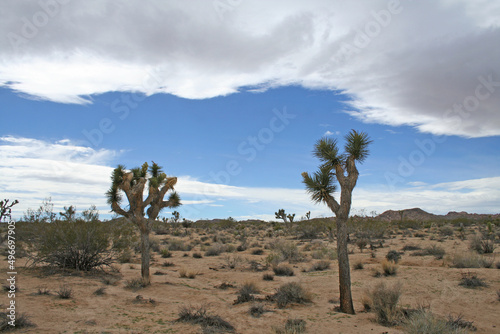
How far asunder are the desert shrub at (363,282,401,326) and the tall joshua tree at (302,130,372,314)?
0.81m

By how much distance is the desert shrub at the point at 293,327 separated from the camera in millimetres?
8149

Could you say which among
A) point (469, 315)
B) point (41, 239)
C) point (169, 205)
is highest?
point (169, 205)

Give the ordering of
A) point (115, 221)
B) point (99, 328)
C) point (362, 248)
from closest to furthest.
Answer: point (99, 328), point (115, 221), point (362, 248)

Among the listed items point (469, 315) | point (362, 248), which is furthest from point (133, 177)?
point (362, 248)

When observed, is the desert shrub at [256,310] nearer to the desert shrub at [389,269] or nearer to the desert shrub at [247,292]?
the desert shrub at [247,292]

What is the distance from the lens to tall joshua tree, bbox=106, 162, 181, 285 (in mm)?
14252

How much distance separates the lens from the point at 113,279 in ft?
48.2

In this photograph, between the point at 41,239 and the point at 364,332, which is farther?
the point at 41,239

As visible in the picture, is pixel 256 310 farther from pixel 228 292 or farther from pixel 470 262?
pixel 470 262

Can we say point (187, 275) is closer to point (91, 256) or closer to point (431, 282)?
point (91, 256)

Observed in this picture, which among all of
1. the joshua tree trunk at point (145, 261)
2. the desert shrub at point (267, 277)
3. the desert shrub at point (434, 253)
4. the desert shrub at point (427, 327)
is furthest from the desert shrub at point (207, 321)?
the desert shrub at point (434, 253)

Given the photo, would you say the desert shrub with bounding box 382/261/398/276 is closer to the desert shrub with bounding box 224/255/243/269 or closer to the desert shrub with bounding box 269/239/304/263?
the desert shrub with bounding box 269/239/304/263

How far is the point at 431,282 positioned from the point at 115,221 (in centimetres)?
1627

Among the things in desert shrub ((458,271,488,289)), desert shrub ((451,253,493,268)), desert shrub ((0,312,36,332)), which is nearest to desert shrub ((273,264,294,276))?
desert shrub ((458,271,488,289))
